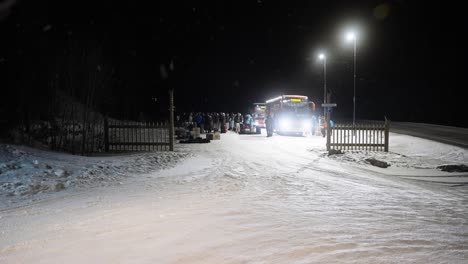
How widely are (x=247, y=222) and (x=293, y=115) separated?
82.0ft

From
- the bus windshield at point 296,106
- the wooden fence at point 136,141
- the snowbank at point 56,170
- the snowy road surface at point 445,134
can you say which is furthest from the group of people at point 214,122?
the snowy road surface at point 445,134

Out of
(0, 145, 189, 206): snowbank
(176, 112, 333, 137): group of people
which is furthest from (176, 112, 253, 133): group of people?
(0, 145, 189, 206): snowbank

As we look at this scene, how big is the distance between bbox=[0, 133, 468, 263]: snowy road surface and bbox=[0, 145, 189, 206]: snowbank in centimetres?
108

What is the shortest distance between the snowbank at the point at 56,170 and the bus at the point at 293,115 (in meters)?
17.1

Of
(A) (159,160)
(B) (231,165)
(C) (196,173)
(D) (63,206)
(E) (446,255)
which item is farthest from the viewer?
(A) (159,160)

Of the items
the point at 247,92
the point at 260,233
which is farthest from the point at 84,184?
the point at 247,92

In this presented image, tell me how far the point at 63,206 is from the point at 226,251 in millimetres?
4336

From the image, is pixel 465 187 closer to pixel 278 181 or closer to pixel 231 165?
pixel 278 181

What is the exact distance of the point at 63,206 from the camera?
25.0 feet

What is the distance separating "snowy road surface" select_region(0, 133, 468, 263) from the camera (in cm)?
491

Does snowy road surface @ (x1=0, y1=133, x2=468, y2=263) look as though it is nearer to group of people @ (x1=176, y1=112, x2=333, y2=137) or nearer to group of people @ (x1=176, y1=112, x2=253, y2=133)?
group of people @ (x1=176, y1=112, x2=333, y2=137)

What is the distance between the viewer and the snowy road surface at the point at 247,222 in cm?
491

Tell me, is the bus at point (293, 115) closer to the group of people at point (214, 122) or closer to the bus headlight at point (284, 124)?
the bus headlight at point (284, 124)

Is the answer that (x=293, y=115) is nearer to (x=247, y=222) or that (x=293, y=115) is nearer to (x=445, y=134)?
(x=445, y=134)
